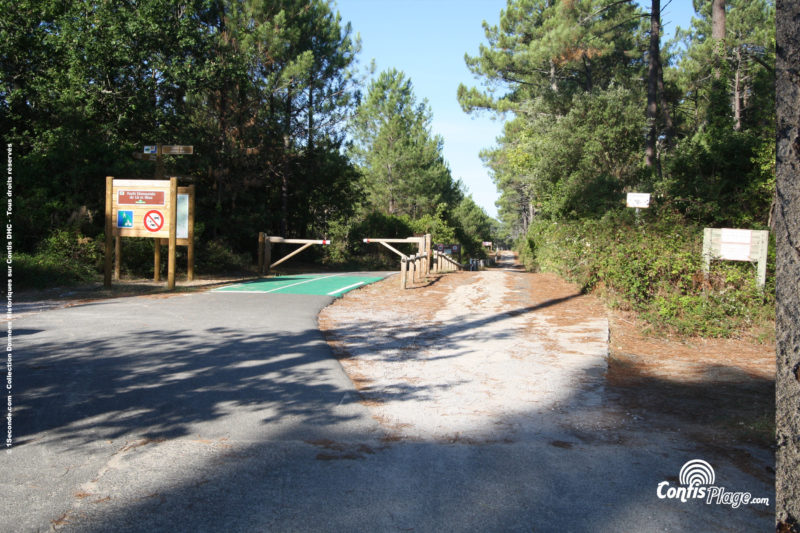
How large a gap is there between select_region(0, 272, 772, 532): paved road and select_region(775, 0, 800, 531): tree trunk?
43.2 inches

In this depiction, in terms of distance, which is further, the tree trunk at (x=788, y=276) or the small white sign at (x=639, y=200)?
the small white sign at (x=639, y=200)

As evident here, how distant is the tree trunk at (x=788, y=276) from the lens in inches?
89.4

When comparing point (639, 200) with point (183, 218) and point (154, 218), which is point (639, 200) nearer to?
point (183, 218)

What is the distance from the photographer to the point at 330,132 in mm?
30078

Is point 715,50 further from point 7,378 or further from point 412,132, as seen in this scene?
point 412,132

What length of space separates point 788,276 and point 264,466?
3176mm

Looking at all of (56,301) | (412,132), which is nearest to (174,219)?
(56,301)

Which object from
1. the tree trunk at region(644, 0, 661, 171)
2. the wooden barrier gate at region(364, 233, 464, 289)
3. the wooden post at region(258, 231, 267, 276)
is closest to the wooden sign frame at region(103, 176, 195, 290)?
the wooden barrier gate at region(364, 233, 464, 289)

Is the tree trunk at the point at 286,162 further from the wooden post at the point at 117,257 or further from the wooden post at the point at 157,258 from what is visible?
the wooden post at the point at 117,257

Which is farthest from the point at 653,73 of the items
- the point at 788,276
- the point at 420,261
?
the point at 788,276

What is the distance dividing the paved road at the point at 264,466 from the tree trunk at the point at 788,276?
1097 millimetres

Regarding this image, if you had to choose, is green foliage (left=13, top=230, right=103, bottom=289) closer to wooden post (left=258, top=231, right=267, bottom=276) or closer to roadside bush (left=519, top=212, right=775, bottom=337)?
wooden post (left=258, top=231, right=267, bottom=276)

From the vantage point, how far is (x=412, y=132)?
1893 inches

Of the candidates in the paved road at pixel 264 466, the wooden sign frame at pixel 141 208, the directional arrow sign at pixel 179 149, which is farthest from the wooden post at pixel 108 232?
the paved road at pixel 264 466
